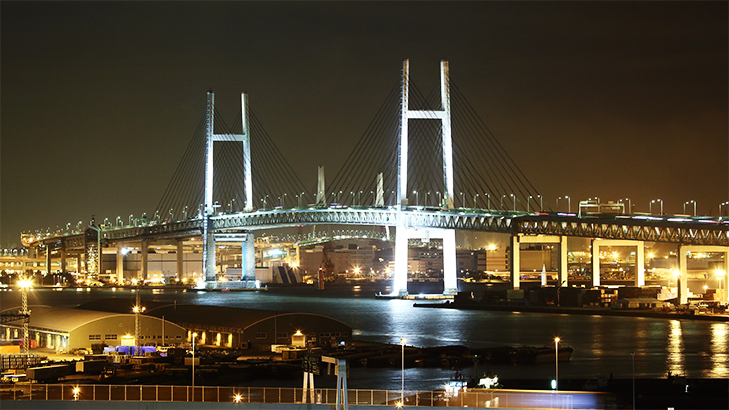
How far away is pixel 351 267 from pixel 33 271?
4988 cm

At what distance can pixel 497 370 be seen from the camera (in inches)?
869

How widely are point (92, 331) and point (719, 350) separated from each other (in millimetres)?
17285

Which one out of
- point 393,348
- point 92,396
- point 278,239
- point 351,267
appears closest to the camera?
point 92,396

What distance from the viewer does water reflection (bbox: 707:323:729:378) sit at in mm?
21500

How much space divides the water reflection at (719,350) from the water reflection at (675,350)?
0.76 m

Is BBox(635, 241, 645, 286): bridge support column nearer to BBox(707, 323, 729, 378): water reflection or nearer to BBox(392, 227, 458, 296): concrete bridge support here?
BBox(392, 227, 458, 296): concrete bridge support

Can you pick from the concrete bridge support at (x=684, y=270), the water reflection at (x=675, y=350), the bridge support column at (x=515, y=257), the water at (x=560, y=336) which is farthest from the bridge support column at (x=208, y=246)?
the water reflection at (x=675, y=350)

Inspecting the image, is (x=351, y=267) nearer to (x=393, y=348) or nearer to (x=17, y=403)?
(x=393, y=348)

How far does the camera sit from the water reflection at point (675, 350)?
22453 millimetres

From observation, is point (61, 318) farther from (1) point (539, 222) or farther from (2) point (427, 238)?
(1) point (539, 222)

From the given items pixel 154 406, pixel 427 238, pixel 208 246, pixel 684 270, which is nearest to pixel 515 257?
pixel 427 238

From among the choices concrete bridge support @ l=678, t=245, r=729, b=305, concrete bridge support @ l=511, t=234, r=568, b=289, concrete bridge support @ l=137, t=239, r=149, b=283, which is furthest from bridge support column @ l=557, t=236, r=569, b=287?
concrete bridge support @ l=137, t=239, r=149, b=283

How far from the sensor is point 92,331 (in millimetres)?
24062

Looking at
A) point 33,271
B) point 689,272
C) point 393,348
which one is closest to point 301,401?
point 393,348
